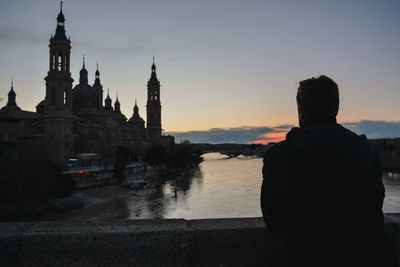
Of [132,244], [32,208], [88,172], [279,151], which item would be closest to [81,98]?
[88,172]

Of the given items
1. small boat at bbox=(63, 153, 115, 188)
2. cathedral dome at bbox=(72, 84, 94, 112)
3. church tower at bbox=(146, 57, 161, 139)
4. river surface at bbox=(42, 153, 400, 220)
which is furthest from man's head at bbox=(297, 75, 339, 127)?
church tower at bbox=(146, 57, 161, 139)

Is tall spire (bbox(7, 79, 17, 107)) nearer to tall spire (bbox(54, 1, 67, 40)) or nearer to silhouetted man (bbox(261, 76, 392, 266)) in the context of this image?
tall spire (bbox(54, 1, 67, 40))

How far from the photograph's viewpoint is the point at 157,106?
121 metres

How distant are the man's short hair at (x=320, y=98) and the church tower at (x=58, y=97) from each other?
6536 cm

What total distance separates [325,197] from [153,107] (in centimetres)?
11942

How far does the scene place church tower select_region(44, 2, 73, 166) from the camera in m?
64.6

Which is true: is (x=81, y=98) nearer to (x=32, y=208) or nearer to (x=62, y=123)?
(x=62, y=123)

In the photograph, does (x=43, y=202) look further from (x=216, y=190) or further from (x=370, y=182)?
(x=370, y=182)

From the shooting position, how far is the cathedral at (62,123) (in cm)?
6438

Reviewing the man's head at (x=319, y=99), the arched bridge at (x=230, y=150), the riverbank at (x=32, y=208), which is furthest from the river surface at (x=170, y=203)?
the arched bridge at (x=230, y=150)

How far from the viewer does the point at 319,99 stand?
227cm

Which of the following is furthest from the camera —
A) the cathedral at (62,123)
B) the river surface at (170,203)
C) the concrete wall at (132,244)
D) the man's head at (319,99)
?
the cathedral at (62,123)

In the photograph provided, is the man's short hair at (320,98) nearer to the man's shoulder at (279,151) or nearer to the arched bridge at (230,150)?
the man's shoulder at (279,151)

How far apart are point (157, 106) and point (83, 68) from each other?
81.1ft
